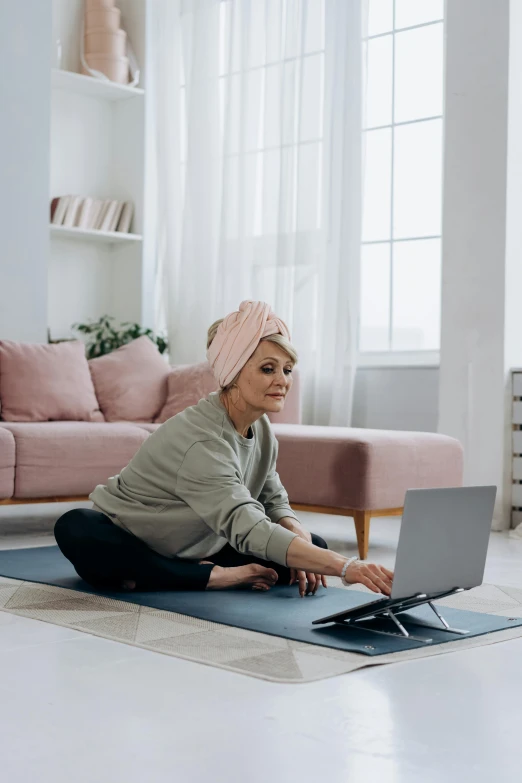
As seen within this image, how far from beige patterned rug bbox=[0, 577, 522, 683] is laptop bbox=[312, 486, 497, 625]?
0.13 m

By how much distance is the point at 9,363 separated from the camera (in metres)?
4.86

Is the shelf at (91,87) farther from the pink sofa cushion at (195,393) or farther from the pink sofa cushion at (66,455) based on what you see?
the pink sofa cushion at (66,455)

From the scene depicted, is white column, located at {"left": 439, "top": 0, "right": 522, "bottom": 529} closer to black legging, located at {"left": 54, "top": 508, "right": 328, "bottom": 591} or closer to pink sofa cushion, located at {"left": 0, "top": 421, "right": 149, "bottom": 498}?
pink sofa cushion, located at {"left": 0, "top": 421, "right": 149, "bottom": 498}

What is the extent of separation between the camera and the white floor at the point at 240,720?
5.01 feet

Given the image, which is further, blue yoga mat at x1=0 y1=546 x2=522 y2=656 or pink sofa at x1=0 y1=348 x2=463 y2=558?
pink sofa at x1=0 y1=348 x2=463 y2=558

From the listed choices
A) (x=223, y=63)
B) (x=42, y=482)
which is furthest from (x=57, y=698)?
(x=223, y=63)

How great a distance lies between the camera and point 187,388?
521 cm

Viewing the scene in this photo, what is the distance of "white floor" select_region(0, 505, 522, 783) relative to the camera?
1527 mm

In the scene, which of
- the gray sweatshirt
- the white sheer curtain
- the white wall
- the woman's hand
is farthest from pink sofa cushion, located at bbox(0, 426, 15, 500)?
the white sheer curtain

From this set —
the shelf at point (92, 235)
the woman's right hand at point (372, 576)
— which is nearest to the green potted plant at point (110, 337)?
the shelf at point (92, 235)

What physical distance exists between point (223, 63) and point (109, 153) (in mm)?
1003

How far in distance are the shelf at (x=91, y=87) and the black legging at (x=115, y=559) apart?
4.14 meters

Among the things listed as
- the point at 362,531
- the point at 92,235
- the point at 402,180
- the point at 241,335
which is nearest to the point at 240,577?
the point at 241,335

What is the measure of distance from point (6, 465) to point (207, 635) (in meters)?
1.90
